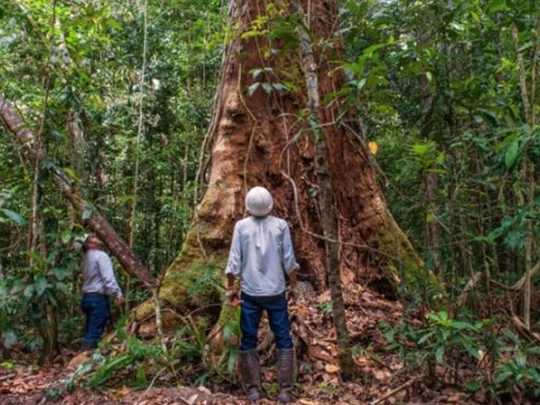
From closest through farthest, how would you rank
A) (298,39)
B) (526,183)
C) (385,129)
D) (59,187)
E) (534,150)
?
(534,150) → (526,183) → (298,39) → (59,187) → (385,129)

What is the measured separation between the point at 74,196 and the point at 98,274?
1.23 meters

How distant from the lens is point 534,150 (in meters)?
3.89

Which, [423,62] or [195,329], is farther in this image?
[195,329]

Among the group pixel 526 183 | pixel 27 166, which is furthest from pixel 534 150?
pixel 27 166

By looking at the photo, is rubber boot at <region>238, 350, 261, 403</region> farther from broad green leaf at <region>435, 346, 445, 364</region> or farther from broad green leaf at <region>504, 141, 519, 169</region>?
broad green leaf at <region>504, 141, 519, 169</region>

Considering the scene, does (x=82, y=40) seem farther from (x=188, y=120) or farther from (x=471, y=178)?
(x=471, y=178)

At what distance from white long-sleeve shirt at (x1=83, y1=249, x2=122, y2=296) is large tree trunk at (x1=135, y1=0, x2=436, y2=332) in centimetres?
149

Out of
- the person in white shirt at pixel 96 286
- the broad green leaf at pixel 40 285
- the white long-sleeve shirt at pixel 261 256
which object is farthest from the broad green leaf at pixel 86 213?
the white long-sleeve shirt at pixel 261 256

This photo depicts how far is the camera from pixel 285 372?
4703mm

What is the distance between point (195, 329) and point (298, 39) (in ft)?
9.15

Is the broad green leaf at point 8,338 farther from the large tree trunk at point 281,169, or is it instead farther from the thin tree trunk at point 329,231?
the thin tree trunk at point 329,231

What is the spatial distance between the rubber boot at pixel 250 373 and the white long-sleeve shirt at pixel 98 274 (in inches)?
133

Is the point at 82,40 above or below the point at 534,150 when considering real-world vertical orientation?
above

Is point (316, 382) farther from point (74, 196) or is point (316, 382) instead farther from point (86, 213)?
point (74, 196)
